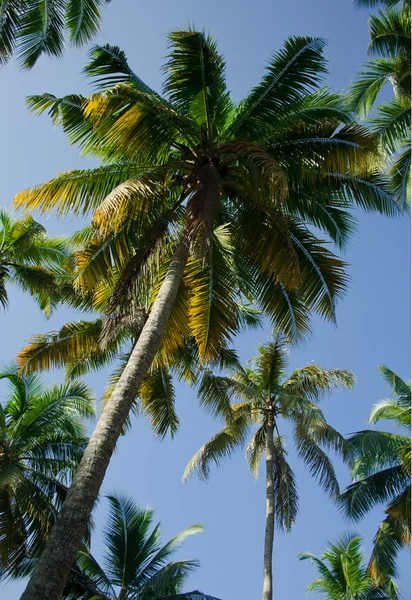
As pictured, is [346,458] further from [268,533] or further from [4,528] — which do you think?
[4,528]

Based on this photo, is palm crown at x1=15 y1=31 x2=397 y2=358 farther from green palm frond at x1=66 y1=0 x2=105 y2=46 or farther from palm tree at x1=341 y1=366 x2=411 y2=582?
palm tree at x1=341 y1=366 x2=411 y2=582

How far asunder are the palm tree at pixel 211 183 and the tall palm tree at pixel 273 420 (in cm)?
594

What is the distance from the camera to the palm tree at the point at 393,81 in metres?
15.1

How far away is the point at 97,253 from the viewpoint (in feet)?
37.5

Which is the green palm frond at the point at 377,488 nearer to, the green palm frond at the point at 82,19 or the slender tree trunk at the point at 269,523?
the slender tree trunk at the point at 269,523

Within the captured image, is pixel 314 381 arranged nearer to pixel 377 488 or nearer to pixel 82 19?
pixel 377 488

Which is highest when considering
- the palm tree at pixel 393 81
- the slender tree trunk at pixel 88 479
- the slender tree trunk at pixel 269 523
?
the palm tree at pixel 393 81

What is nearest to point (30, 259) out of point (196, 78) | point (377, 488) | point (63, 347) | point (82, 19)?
point (63, 347)

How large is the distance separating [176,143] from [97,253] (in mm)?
2535

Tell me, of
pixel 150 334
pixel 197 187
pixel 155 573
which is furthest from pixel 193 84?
pixel 155 573

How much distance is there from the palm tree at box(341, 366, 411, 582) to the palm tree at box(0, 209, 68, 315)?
1143 cm

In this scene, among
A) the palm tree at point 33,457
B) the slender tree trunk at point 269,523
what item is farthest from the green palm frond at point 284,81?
the slender tree trunk at point 269,523

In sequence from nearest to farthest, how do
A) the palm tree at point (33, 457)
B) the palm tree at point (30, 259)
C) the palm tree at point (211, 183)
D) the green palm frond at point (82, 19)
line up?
the palm tree at point (211, 183) < the green palm frond at point (82, 19) < the palm tree at point (33, 457) < the palm tree at point (30, 259)

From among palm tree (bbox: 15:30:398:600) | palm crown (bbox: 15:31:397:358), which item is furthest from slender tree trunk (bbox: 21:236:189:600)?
palm crown (bbox: 15:31:397:358)
